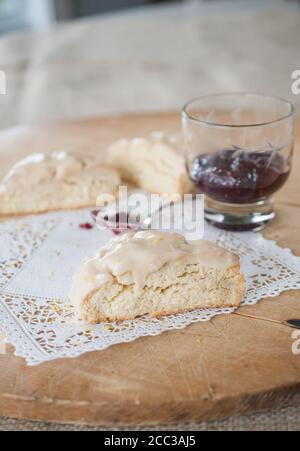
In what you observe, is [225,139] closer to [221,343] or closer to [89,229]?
[89,229]

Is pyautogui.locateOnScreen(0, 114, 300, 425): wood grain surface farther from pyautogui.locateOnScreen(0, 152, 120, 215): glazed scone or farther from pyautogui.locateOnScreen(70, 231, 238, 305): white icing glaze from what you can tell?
pyautogui.locateOnScreen(0, 152, 120, 215): glazed scone

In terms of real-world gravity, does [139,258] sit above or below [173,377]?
above

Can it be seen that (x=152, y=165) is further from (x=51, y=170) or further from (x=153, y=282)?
(x=153, y=282)

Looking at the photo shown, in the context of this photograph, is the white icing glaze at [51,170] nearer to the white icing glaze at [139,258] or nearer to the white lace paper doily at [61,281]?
the white lace paper doily at [61,281]

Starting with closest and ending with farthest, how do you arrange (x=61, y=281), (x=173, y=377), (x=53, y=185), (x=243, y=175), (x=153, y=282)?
(x=173, y=377), (x=153, y=282), (x=61, y=281), (x=243, y=175), (x=53, y=185)

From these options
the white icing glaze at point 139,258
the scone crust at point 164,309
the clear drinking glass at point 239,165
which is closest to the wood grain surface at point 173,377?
the scone crust at point 164,309

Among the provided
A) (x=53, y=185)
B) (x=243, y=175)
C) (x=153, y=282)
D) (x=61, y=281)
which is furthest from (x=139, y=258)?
(x=53, y=185)

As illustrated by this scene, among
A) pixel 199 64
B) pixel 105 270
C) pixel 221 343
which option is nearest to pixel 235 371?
pixel 221 343

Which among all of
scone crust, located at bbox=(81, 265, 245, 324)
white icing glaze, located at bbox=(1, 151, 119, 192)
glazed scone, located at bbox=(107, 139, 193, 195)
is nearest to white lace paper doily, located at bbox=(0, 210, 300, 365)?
scone crust, located at bbox=(81, 265, 245, 324)
